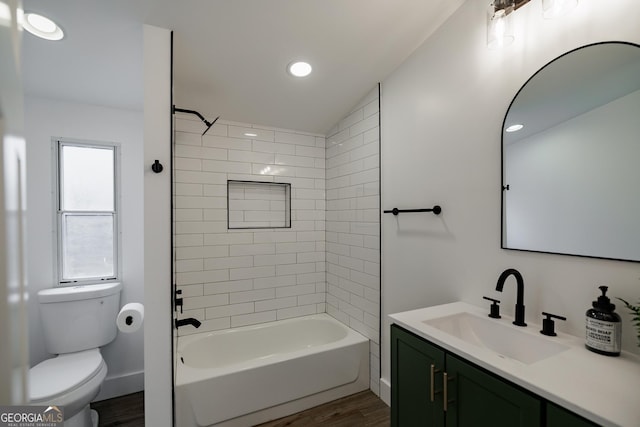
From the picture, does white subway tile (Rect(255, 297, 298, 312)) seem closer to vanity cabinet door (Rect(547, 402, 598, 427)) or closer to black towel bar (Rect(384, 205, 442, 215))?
black towel bar (Rect(384, 205, 442, 215))

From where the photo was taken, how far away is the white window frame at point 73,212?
2115 millimetres

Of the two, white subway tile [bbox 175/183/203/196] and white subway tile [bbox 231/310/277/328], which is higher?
white subway tile [bbox 175/183/203/196]

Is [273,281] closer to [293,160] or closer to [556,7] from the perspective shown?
[293,160]

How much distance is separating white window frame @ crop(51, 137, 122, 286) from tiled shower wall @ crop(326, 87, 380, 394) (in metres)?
1.87

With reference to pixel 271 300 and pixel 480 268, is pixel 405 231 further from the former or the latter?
pixel 271 300

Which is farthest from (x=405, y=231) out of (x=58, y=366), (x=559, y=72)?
(x=58, y=366)

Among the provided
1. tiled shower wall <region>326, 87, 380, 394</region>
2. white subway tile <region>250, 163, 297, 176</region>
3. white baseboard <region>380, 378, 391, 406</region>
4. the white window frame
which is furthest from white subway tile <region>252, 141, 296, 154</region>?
white baseboard <region>380, 378, 391, 406</region>

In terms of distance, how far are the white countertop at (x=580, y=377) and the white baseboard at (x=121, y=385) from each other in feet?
8.16

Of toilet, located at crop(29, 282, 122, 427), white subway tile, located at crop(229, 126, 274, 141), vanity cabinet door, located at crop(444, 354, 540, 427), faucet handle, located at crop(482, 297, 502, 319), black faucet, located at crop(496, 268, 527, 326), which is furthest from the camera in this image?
white subway tile, located at crop(229, 126, 274, 141)

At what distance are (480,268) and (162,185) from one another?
1.82 metres

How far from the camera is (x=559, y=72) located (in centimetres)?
120

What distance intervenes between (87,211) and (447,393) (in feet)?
8.95

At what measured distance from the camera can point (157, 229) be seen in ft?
5.10

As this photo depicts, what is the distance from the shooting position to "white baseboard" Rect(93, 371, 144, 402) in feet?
7.36
